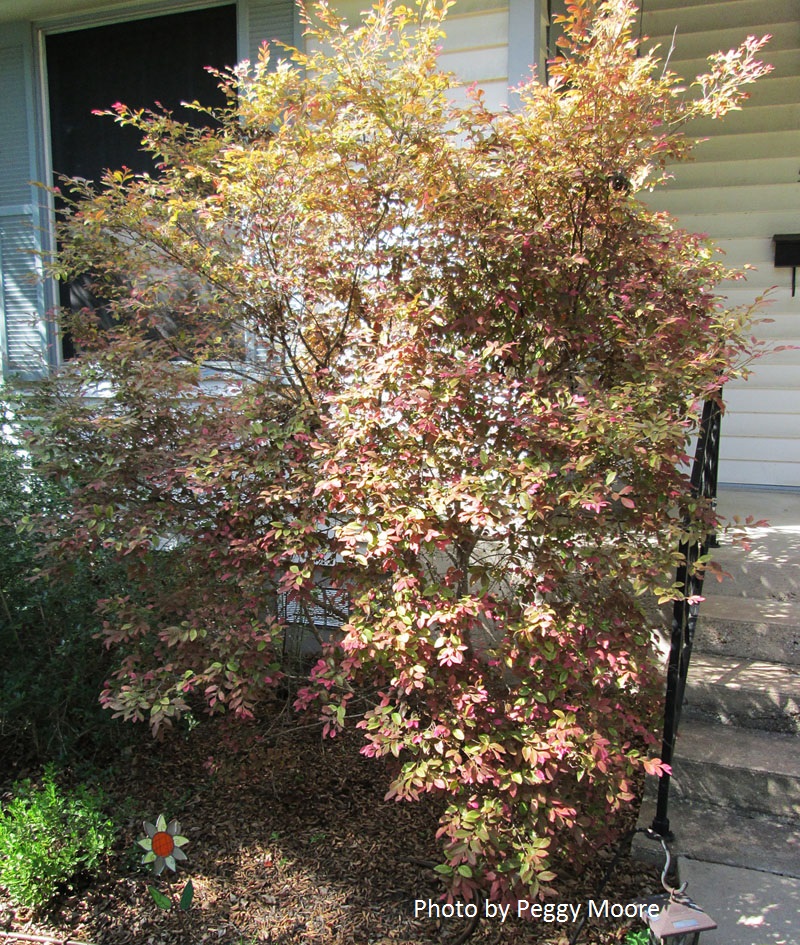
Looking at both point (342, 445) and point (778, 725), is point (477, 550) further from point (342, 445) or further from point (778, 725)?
point (778, 725)

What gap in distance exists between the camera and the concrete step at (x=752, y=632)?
288 cm

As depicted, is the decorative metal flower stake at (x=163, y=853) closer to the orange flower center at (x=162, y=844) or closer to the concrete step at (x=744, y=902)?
the orange flower center at (x=162, y=844)

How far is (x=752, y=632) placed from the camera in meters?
2.93

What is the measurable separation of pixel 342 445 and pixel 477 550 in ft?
3.54

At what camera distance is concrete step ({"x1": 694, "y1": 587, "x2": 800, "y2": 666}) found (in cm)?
288

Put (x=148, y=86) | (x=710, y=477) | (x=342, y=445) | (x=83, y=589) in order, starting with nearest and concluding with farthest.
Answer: (x=342, y=445) < (x=83, y=589) < (x=710, y=477) < (x=148, y=86)

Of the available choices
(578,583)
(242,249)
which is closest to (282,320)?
(242,249)

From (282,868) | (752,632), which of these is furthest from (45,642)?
(752,632)

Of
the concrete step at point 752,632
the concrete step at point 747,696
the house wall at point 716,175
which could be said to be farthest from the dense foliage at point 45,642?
the concrete step at point 752,632

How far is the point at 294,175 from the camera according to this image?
95.7 inches

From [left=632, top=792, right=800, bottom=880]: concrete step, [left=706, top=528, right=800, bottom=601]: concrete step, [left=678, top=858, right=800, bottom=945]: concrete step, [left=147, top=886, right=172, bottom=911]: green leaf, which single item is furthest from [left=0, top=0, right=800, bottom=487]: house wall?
[left=678, top=858, right=800, bottom=945]: concrete step

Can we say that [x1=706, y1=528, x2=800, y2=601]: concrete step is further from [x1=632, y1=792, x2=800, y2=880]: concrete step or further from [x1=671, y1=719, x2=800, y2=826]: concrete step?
[x1=632, y1=792, x2=800, y2=880]: concrete step

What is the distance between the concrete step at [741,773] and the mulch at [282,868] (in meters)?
0.27

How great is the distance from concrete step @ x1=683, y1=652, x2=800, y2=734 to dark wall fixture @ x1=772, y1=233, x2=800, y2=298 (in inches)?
122
